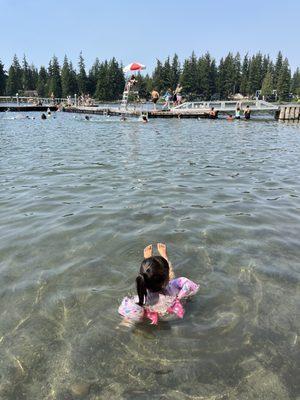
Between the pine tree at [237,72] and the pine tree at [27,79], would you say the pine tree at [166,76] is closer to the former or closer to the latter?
the pine tree at [237,72]

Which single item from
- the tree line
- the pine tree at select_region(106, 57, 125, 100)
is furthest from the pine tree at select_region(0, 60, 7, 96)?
the pine tree at select_region(106, 57, 125, 100)

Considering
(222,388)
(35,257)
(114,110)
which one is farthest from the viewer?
(114,110)

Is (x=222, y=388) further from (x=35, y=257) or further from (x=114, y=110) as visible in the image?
(x=114, y=110)

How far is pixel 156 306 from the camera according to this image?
4.90 meters

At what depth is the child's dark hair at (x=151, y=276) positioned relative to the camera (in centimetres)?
461

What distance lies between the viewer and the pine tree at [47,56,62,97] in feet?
540

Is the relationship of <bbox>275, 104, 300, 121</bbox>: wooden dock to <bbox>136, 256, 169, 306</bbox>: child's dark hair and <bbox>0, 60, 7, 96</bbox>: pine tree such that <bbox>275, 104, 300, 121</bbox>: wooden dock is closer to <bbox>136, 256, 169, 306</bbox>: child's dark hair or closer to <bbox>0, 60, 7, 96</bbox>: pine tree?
<bbox>136, 256, 169, 306</bbox>: child's dark hair

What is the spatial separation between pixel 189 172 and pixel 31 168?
6640 mm

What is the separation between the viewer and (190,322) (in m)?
4.78

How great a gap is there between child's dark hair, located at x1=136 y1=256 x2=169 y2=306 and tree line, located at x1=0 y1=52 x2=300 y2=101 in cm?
16168

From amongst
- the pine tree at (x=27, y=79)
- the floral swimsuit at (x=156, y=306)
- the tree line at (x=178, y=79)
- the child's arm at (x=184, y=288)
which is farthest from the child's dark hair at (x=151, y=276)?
the pine tree at (x=27, y=79)

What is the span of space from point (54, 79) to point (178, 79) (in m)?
58.0

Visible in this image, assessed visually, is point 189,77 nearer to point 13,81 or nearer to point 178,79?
point 178,79

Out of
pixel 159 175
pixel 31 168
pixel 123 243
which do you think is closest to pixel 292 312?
A: pixel 123 243
